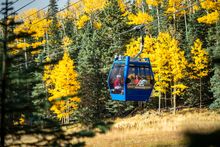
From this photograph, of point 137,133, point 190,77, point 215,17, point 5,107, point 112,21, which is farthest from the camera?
point 112,21

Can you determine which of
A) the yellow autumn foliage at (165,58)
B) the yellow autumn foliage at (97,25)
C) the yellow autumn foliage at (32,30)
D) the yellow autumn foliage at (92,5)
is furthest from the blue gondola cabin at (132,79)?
the yellow autumn foliage at (92,5)

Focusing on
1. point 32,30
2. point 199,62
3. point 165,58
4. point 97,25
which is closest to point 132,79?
point 32,30

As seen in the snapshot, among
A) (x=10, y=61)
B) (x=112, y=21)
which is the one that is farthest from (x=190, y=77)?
(x=10, y=61)

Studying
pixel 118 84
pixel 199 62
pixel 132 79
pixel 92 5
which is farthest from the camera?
pixel 92 5

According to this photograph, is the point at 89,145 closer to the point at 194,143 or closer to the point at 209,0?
the point at 209,0

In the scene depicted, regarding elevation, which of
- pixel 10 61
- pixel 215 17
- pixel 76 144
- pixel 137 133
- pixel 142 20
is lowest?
pixel 137 133

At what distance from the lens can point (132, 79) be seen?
56.1ft

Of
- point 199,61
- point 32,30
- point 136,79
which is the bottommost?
point 136,79

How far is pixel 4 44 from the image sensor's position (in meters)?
4.37

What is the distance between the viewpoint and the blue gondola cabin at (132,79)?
1692 centimetres

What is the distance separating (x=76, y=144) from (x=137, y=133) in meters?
21.1

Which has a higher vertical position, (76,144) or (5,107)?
(5,107)

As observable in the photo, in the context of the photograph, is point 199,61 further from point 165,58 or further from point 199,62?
point 165,58

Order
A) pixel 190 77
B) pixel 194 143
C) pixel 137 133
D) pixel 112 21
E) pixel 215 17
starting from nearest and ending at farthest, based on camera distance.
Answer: pixel 194 143
pixel 137 133
pixel 215 17
pixel 190 77
pixel 112 21
